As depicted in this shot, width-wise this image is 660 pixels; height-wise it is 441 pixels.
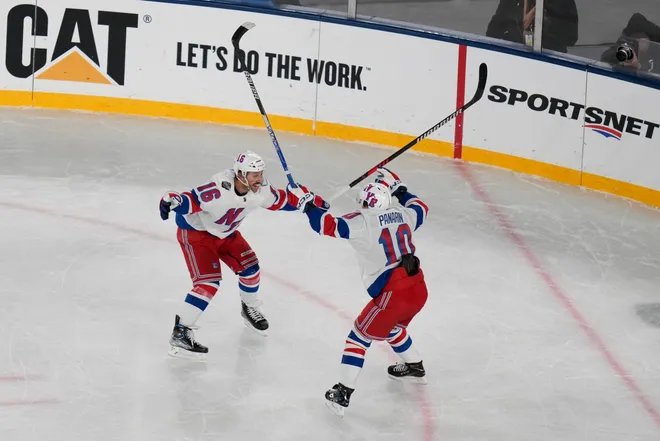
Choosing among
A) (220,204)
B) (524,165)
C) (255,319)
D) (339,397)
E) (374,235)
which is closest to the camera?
(374,235)

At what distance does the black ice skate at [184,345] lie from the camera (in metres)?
6.47

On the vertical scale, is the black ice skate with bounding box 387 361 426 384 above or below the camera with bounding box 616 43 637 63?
below

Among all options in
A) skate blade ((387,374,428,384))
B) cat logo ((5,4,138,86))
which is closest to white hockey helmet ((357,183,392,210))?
skate blade ((387,374,428,384))

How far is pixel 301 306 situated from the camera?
724 centimetres

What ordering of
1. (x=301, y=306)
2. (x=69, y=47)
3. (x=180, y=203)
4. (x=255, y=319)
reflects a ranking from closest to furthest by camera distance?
(x=180, y=203) < (x=255, y=319) < (x=301, y=306) < (x=69, y=47)

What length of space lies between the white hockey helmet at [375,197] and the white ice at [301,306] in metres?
0.99

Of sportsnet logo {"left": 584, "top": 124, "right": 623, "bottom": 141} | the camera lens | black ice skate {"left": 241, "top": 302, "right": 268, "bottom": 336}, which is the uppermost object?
the camera lens

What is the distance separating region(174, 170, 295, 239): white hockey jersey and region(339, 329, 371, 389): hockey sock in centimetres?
82

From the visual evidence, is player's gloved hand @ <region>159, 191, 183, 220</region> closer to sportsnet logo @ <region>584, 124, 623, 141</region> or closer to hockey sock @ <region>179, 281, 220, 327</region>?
hockey sock @ <region>179, 281, 220, 327</region>

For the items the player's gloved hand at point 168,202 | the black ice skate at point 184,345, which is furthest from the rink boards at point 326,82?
the player's gloved hand at point 168,202

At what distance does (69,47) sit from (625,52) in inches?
169

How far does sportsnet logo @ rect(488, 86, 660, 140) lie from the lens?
8.79 metres

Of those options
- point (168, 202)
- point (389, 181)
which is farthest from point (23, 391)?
point (389, 181)

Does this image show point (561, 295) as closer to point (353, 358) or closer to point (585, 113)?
point (585, 113)
